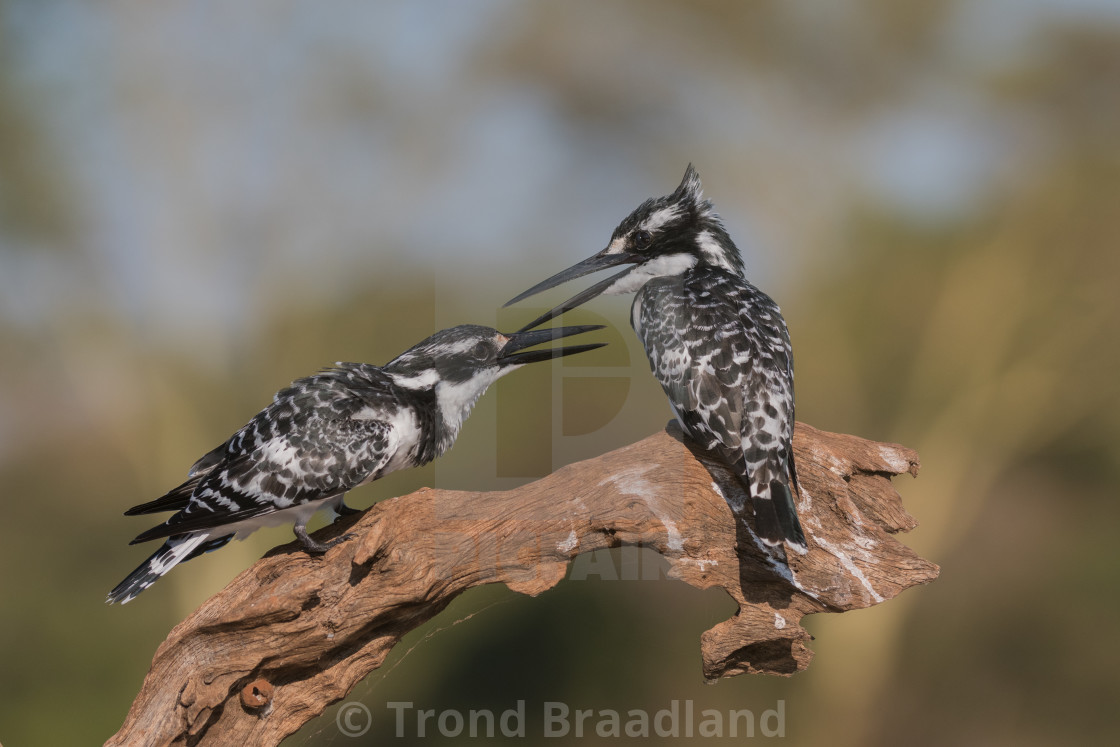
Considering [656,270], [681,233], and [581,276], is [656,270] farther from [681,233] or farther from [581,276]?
[581,276]

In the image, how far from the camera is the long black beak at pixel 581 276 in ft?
10.5

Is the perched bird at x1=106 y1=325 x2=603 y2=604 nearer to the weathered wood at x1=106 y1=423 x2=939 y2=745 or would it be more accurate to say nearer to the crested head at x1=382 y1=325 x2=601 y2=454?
the crested head at x1=382 y1=325 x2=601 y2=454

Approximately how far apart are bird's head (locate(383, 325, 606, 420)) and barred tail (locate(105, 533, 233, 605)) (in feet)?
2.91

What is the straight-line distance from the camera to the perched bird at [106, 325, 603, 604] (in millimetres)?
2445

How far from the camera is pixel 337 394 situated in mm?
2615

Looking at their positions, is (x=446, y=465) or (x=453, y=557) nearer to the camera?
(x=453, y=557)

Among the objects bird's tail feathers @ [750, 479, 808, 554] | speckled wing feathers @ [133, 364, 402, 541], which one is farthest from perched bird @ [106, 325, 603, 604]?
bird's tail feathers @ [750, 479, 808, 554]

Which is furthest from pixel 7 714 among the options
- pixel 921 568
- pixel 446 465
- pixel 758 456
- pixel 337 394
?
pixel 921 568

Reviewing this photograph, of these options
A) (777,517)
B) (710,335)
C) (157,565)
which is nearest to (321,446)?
(157,565)

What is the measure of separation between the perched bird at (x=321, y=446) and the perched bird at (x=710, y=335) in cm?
51

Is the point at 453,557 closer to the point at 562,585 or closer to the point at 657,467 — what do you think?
the point at 657,467

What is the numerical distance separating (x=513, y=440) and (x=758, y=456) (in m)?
2.69

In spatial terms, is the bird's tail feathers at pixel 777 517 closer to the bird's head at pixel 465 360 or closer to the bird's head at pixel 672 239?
the bird's head at pixel 465 360

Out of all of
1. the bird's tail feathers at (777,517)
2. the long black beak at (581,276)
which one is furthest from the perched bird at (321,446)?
the bird's tail feathers at (777,517)
